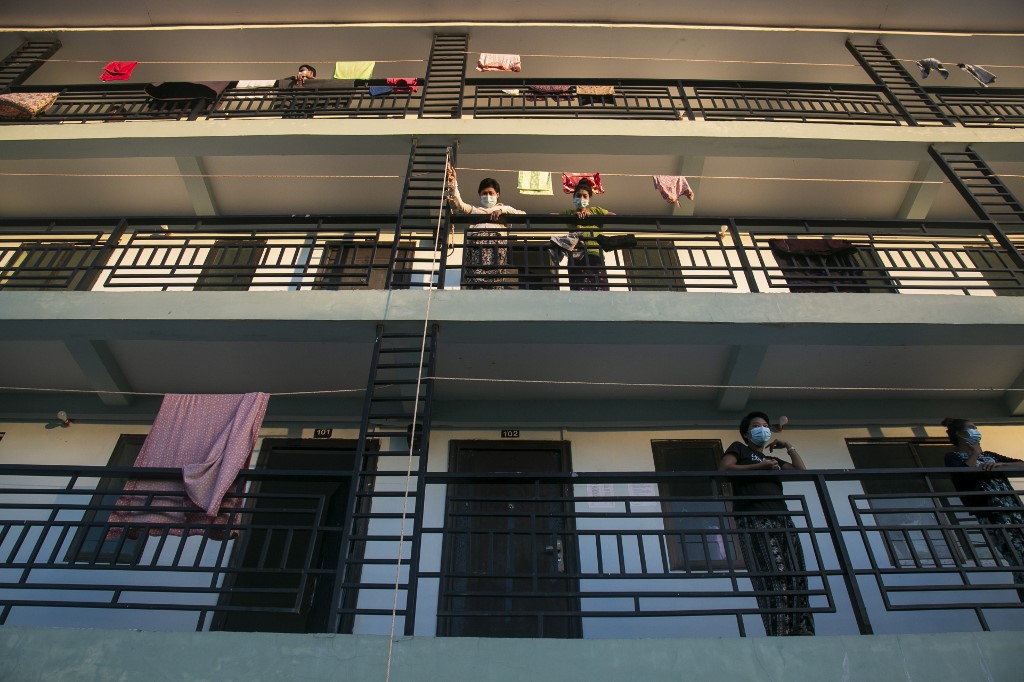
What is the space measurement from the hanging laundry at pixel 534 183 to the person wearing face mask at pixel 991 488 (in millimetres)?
5097

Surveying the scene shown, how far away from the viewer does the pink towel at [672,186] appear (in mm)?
7977

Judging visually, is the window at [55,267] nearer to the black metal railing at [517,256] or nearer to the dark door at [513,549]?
the black metal railing at [517,256]

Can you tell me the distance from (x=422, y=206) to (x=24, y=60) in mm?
8321

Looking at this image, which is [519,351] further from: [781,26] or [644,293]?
[781,26]

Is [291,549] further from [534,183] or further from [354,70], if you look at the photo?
[354,70]

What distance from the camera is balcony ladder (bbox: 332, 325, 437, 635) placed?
4.37 meters

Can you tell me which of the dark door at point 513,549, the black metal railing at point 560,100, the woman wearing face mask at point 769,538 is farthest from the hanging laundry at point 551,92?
the woman wearing face mask at point 769,538

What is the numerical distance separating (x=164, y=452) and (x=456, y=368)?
2.94 meters

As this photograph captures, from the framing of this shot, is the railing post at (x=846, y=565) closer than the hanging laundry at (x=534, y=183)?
Yes

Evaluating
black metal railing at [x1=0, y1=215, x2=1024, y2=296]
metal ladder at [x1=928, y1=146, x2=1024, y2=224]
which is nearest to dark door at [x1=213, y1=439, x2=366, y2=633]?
black metal railing at [x1=0, y1=215, x2=1024, y2=296]

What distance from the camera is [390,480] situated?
6.86 metres

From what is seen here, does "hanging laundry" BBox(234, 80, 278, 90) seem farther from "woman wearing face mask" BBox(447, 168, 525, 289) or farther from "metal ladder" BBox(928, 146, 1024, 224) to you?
"metal ladder" BBox(928, 146, 1024, 224)

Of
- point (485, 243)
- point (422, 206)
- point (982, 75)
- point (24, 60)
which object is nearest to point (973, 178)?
point (982, 75)

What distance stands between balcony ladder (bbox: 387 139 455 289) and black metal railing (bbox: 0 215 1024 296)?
0.07 metres
